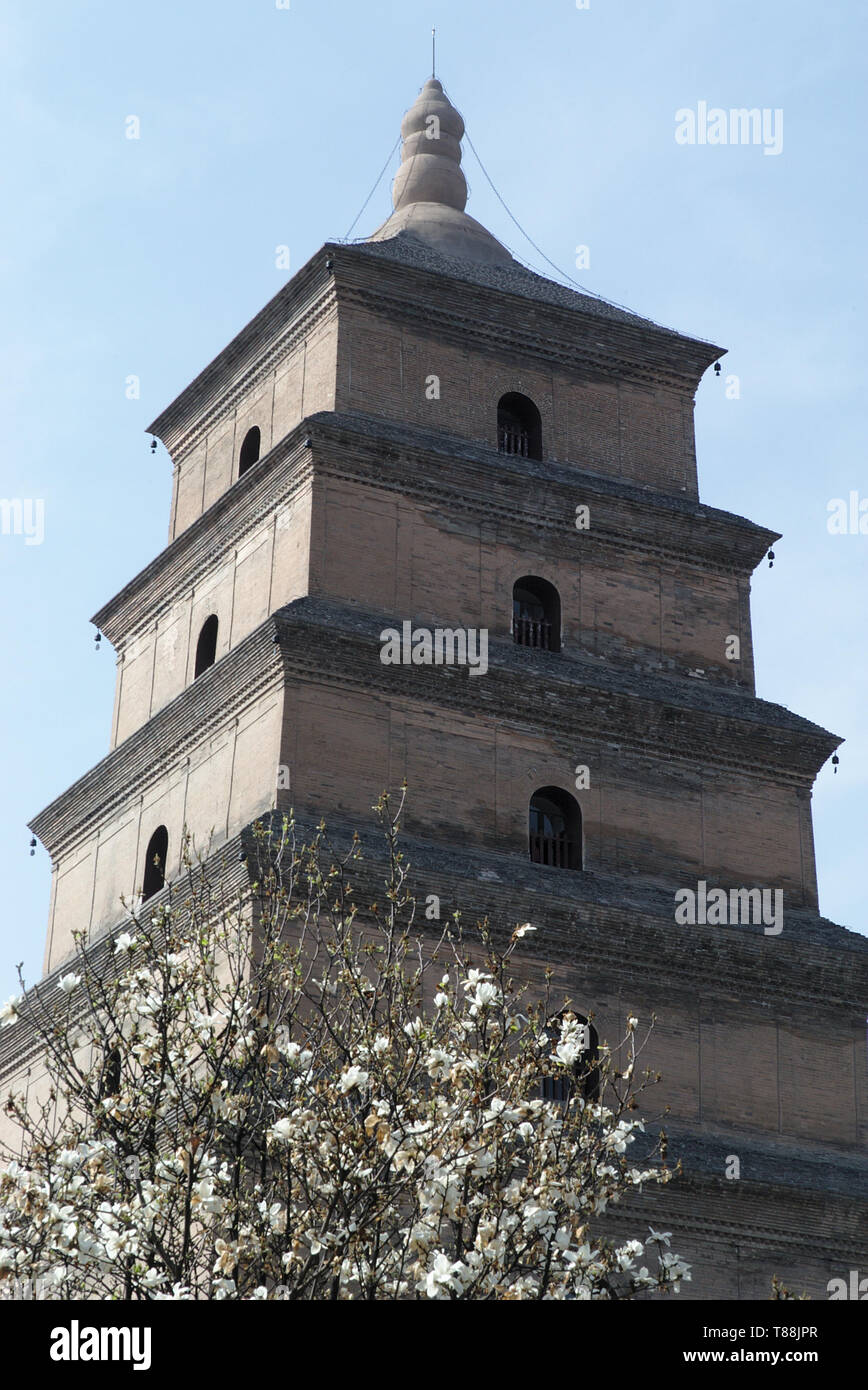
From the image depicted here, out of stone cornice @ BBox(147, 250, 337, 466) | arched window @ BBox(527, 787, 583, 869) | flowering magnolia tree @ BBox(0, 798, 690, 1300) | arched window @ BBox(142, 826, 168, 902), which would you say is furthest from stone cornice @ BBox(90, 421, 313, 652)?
flowering magnolia tree @ BBox(0, 798, 690, 1300)

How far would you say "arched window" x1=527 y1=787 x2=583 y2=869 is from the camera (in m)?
23.6

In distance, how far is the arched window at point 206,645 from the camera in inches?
1026

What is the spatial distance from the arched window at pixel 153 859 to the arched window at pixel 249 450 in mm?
4977

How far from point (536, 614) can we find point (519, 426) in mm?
2784

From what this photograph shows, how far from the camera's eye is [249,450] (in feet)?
90.7

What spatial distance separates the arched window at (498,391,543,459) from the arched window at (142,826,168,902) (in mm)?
6067

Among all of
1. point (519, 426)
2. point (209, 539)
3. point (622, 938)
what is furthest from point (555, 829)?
point (209, 539)

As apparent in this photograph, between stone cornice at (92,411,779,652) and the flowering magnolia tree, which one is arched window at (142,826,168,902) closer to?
stone cornice at (92,411,779,652)

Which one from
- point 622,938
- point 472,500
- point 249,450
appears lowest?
point 622,938

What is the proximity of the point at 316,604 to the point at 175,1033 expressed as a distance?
32.7 feet

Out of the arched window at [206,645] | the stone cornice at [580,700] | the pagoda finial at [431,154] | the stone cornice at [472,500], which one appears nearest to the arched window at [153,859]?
the arched window at [206,645]

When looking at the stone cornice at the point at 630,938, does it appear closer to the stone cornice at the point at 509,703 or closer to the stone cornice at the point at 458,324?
Answer: the stone cornice at the point at 509,703

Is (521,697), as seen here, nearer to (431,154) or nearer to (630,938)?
(630,938)
